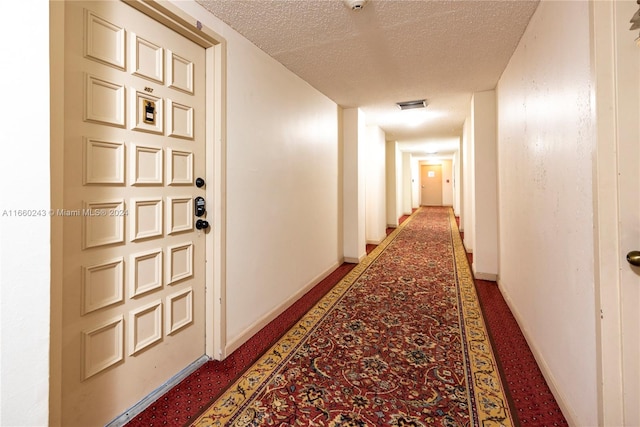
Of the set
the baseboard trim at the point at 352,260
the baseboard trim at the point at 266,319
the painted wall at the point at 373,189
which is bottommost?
the baseboard trim at the point at 266,319

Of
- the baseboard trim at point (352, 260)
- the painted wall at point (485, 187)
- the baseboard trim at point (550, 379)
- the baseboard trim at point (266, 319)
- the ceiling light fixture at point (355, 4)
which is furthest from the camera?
the baseboard trim at point (352, 260)

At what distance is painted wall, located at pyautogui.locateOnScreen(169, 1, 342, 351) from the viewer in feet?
7.18

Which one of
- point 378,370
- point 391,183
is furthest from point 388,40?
point 391,183

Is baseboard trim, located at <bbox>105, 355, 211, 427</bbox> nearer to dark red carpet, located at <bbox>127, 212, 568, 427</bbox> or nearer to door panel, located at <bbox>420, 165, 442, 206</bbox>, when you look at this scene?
dark red carpet, located at <bbox>127, 212, 568, 427</bbox>

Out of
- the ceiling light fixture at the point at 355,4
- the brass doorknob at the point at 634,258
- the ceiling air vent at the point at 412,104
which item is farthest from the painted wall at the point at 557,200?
the ceiling air vent at the point at 412,104

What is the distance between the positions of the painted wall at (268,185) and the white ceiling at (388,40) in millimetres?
192

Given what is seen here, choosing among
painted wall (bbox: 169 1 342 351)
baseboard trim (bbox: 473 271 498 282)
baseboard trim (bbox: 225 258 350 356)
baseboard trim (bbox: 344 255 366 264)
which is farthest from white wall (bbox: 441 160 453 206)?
baseboard trim (bbox: 225 258 350 356)

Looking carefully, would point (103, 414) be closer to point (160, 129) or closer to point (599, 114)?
point (160, 129)

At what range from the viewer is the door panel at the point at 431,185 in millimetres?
15052

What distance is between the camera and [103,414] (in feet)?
4.73

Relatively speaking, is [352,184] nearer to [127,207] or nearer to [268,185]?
[268,185]

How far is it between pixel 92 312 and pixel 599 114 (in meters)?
2.39

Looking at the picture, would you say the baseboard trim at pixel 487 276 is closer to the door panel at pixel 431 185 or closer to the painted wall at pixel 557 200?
the painted wall at pixel 557 200

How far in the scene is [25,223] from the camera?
3.43 ft
